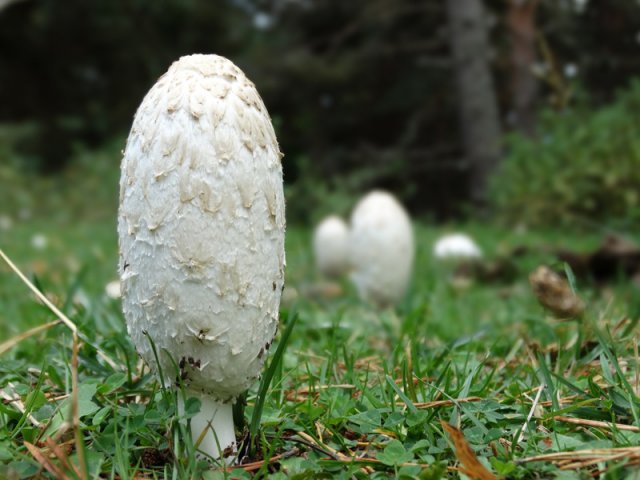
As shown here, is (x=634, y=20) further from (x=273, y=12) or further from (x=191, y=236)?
(x=191, y=236)

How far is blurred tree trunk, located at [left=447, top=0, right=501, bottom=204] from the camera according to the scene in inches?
384

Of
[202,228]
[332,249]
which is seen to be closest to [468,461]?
[202,228]

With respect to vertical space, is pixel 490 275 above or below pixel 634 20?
below

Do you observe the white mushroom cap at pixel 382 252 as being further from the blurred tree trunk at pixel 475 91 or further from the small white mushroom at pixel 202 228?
the blurred tree trunk at pixel 475 91

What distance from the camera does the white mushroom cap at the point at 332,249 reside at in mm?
5328

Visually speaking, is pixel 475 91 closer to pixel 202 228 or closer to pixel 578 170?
pixel 578 170

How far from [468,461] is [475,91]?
9390 millimetres

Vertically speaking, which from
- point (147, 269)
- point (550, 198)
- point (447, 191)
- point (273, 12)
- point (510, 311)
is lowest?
point (447, 191)

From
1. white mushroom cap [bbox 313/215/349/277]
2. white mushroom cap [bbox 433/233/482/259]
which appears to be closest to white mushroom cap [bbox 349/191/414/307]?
white mushroom cap [bbox 313/215/349/277]

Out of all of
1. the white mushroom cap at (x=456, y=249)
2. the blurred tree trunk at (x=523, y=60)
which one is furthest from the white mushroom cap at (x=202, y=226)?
the blurred tree trunk at (x=523, y=60)

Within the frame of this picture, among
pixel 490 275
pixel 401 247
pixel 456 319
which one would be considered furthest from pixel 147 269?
pixel 490 275

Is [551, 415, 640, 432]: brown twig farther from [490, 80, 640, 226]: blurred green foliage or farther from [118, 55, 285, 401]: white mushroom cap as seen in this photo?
[490, 80, 640, 226]: blurred green foliage

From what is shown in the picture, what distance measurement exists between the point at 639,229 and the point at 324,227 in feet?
9.64

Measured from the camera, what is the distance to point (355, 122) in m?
13.6
